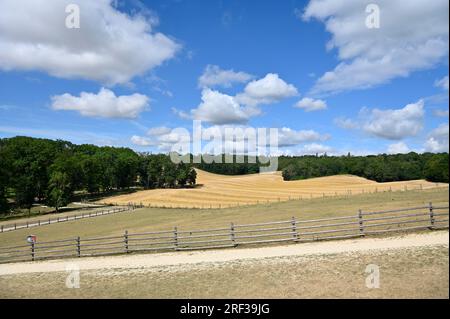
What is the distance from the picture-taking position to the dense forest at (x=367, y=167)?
7888cm

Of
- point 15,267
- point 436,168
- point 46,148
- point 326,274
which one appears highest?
point 46,148

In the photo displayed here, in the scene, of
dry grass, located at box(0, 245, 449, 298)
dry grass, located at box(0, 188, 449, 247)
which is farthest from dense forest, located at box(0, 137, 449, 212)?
dry grass, located at box(0, 245, 449, 298)

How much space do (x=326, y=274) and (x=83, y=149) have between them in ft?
467

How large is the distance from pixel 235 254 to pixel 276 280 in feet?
15.8

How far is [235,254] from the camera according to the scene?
60.4 feet

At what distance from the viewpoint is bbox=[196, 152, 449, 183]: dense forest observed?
259 ft

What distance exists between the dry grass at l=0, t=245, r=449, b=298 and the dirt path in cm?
82

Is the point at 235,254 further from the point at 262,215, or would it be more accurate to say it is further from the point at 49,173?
the point at 49,173

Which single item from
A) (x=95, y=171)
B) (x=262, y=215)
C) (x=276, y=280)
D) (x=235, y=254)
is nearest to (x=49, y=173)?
(x=95, y=171)

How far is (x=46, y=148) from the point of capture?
80438 mm

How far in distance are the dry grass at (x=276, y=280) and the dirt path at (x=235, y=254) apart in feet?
2.68

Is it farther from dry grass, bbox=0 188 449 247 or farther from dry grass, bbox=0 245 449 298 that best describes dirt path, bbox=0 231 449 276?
dry grass, bbox=0 188 449 247
